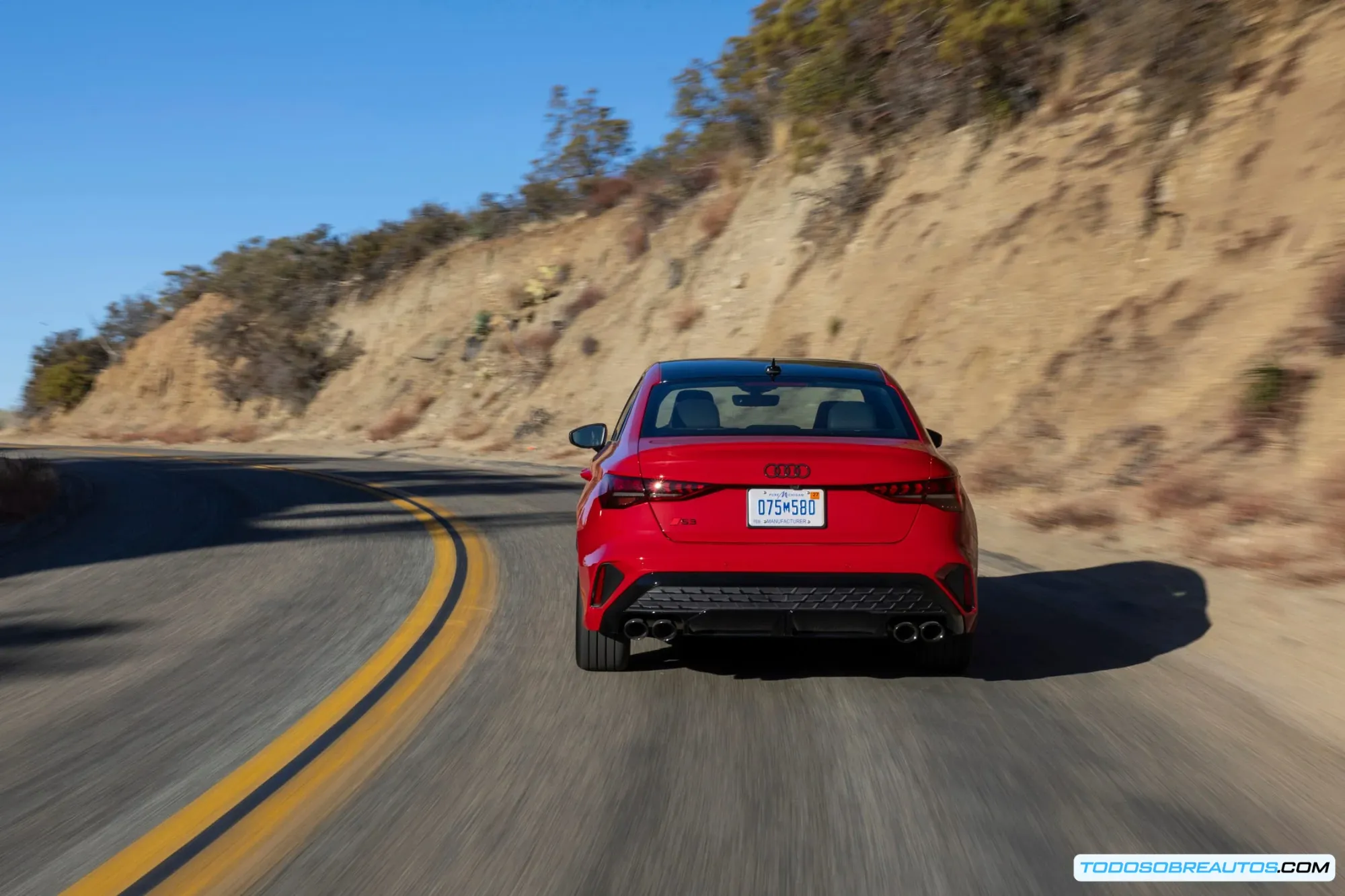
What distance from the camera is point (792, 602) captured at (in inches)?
220

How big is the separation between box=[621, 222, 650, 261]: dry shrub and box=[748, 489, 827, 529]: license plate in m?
31.4

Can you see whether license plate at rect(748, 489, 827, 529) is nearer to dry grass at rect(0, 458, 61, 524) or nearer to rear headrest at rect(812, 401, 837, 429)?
rear headrest at rect(812, 401, 837, 429)

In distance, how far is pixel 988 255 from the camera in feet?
70.3

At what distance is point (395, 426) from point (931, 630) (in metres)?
33.2

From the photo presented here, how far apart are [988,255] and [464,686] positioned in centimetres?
1716

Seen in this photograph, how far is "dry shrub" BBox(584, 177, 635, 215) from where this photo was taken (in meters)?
40.3

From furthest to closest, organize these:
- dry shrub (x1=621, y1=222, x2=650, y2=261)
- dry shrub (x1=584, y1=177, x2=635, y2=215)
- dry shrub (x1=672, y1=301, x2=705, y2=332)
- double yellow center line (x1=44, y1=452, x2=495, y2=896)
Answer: dry shrub (x1=584, y1=177, x2=635, y2=215) → dry shrub (x1=621, y1=222, x2=650, y2=261) → dry shrub (x1=672, y1=301, x2=705, y2=332) → double yellow center line (x1=44, y1=452, x2=495, y2=896)

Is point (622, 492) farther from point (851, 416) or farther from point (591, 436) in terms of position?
point (591, 436)

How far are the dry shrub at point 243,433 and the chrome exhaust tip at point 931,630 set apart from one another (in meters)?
40.7

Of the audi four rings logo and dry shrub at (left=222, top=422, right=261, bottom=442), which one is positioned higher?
the audi four rings logo

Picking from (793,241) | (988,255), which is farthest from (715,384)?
(793,241)

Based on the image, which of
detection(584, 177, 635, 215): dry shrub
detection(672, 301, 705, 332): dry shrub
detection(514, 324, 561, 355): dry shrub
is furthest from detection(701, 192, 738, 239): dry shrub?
detection(584, 177, 635, 215): dry shrub

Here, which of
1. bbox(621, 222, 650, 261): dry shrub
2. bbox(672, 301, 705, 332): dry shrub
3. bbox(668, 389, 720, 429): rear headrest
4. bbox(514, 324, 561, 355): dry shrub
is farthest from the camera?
bbox(621, 222, 650, 261): dry shrub

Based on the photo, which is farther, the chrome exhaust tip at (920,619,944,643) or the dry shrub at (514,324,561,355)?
the dry shrub at (514,324,561,355)
